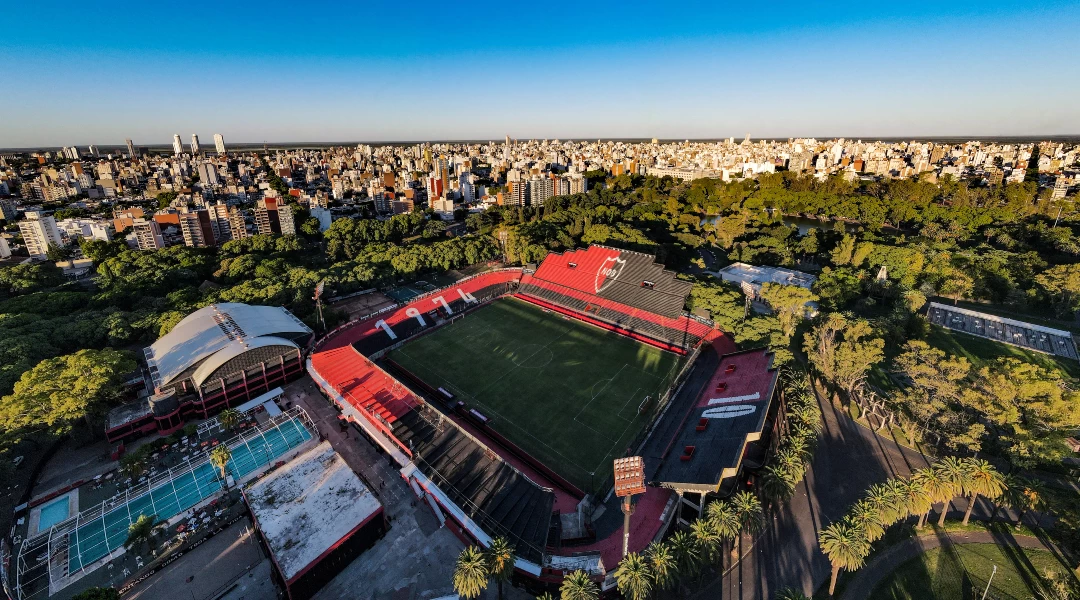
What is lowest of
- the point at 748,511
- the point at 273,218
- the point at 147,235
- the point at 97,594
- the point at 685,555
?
the point at 97,594

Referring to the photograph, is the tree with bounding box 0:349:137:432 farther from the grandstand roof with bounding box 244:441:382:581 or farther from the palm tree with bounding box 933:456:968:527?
the palm tree with bounding box 933:456:968:527

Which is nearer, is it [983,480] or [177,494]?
[983,480]

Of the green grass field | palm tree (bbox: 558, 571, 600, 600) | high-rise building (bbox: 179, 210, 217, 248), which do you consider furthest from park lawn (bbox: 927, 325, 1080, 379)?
high-rise building (bbox: 179, 210, 217, 248)

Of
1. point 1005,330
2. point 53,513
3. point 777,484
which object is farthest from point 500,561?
point 1005,330

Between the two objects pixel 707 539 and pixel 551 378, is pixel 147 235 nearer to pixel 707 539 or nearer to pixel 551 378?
pixel 551 378

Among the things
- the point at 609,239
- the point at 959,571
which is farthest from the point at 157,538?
the point at 609,239

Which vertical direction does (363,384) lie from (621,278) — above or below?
below
